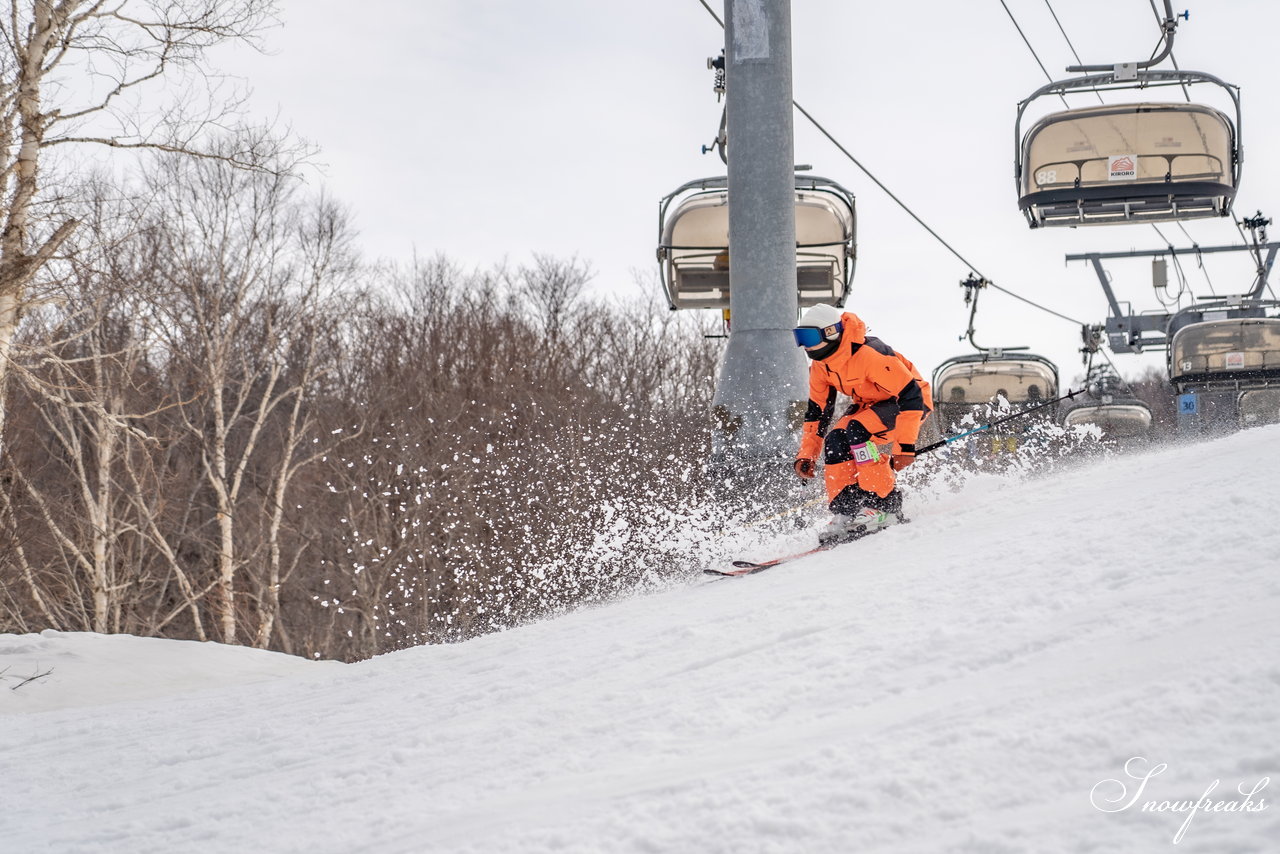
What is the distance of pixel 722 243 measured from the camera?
13227 mm

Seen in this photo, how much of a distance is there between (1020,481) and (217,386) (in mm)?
17738

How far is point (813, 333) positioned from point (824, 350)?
173 mm

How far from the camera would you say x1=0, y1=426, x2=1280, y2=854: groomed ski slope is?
2.70m

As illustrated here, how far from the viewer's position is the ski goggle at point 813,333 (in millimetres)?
7344

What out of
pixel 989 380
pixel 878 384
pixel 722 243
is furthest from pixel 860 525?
pixel 989 380

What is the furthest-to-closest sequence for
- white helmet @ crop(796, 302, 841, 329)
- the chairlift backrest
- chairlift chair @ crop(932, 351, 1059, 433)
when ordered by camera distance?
chairlift chair @ crop(932, 351, 1059, 433), the chairlift backrest, white helmet @ crop(796, 302, 841, 329)

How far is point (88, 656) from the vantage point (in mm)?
8477

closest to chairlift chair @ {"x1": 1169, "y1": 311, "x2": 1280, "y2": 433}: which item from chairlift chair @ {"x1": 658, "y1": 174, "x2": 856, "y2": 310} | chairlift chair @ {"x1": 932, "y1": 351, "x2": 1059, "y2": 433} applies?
chairlift chair @ {"x1": 932, "y1": 351, "x2": 1059, "y2": 433}

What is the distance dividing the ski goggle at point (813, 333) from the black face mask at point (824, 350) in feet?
0.18

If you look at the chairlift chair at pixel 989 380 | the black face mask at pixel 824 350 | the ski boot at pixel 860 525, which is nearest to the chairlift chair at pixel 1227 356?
the chairlift chair at pixel 989 380

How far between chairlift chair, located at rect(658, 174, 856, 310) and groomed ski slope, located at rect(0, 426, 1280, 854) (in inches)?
262

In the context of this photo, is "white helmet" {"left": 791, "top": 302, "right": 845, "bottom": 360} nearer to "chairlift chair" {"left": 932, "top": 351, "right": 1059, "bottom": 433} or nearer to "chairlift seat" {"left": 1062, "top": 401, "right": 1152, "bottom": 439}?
"chairlift chair" {"left": 932, "top": 351, "right": 1059, "bottom": 433}

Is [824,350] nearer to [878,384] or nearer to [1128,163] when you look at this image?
[878,384]

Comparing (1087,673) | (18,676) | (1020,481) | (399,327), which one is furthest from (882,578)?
(399,327)
